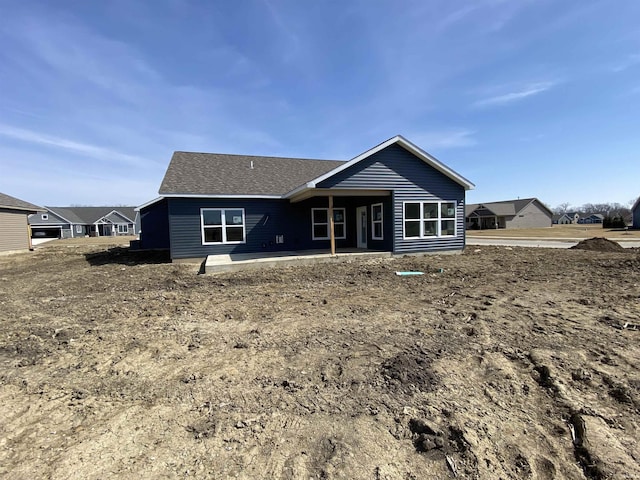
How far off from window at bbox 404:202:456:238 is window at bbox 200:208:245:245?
698cm

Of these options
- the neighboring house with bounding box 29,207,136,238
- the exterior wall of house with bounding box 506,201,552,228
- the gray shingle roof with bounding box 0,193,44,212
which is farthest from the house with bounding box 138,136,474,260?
the exterior wall of house with bounding box 506,201,552,228

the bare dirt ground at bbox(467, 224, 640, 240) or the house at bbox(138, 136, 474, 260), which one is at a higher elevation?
the house at bbox(138, 136, 474, 260)

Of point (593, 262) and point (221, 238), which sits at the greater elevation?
point (221, 238)

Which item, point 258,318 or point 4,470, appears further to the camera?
point 258,318

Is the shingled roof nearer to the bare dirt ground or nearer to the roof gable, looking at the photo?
the bare dirt ground

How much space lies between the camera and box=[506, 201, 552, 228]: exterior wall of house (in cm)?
6003

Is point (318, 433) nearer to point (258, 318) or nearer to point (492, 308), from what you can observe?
point (258, 318)

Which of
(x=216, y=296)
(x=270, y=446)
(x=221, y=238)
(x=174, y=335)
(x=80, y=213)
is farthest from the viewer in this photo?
(x=80, y=213)

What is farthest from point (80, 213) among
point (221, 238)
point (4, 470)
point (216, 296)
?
point (4, 470)

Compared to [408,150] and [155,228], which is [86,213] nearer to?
[155,228]

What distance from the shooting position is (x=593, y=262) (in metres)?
11.2

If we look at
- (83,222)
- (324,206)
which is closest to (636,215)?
(324,206)

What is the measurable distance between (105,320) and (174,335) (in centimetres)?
170

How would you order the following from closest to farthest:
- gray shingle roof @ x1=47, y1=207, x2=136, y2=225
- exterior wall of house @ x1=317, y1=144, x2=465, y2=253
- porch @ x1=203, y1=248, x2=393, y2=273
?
1. porch @ x1=203, y1=248, x2=393, y2=273
2. exterior wall of house @ x1=317, y1=144, x2=465, y2=253
3. gray shingle roof @ x1=47, y1=207, x2=136, y2=225
